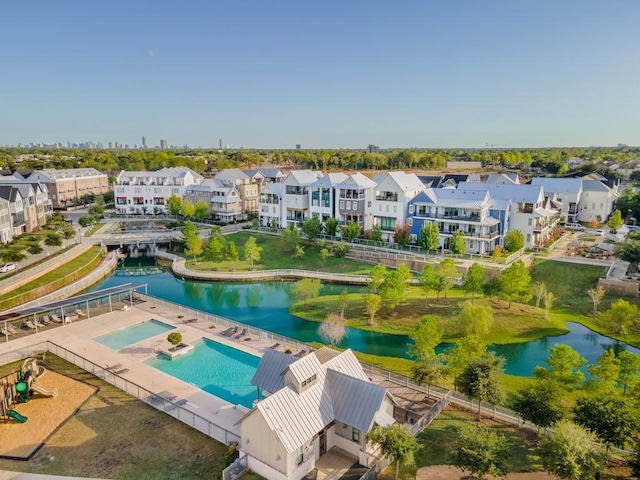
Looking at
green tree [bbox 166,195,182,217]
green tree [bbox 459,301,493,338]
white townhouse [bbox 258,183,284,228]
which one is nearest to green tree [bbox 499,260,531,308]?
green tree [bbox 459,301,493,338]

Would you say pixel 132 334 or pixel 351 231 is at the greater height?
pixel 351 231

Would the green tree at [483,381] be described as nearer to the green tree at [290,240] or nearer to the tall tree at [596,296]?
the tall tree at [596,296]

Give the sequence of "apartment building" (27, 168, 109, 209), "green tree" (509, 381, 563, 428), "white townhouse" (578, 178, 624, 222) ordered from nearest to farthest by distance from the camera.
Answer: "green tree" (509, 381, 563, 428) < "white townhouse" (578, 178, 624, 222) < "apartment building" (27, 168, 109, 209)

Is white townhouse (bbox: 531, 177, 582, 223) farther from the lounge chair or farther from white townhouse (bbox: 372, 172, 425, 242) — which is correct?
the lounge chair

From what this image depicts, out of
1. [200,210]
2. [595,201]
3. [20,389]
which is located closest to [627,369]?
[20,389]

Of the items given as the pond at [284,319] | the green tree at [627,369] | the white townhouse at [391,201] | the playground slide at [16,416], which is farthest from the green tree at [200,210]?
the green tree at [627,369]

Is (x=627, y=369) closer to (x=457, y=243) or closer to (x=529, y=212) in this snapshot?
(x=457, y=243)

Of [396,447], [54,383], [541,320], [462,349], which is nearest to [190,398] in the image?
[54,383]
